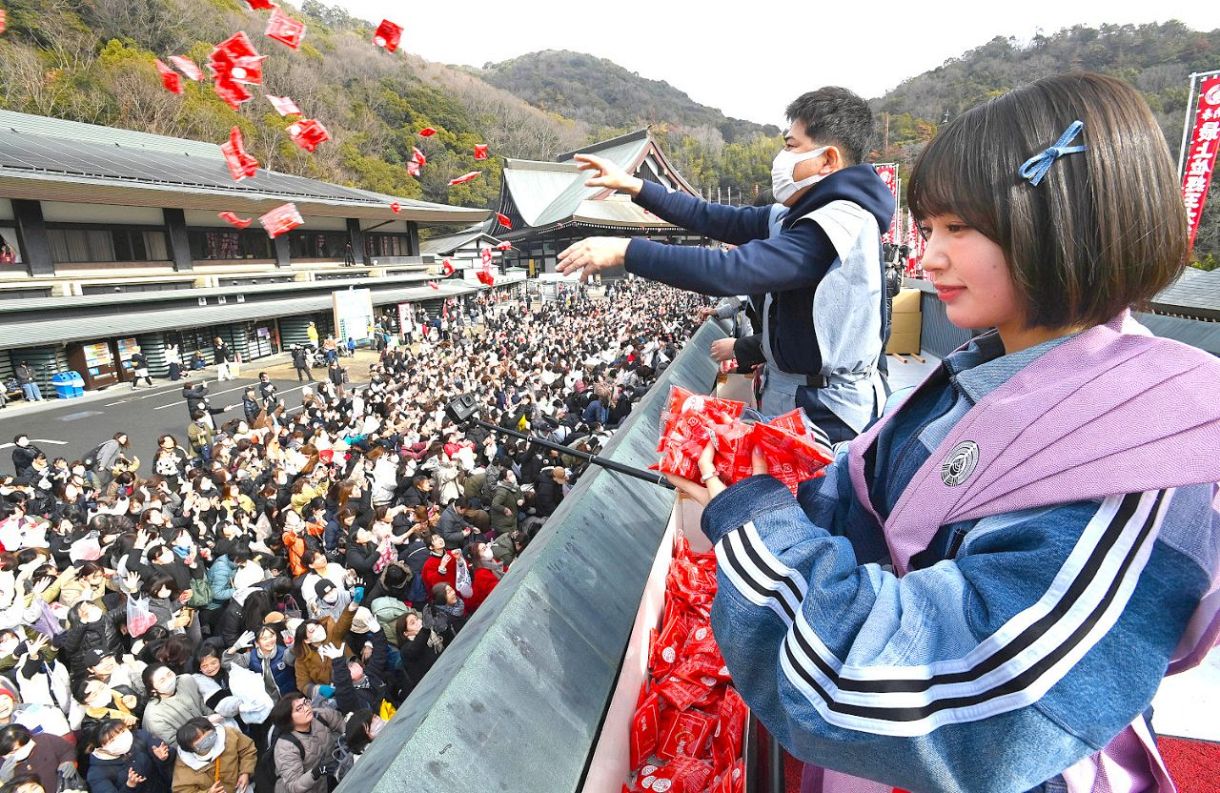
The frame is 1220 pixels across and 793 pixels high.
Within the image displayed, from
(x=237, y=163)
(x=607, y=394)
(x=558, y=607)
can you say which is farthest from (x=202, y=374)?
(x=558, y=607)

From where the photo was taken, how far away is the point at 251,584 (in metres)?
5.62

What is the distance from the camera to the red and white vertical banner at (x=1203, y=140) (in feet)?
31.0

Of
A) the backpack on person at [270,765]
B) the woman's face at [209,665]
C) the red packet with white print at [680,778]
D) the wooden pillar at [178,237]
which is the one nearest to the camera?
the red packet with white print at [680,778]

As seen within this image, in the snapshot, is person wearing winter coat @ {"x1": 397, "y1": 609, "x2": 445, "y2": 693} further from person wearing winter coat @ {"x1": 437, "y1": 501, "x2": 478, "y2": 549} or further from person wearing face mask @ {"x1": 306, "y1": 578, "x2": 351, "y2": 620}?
person wearing winter coat @ {"x1": 437, "y1": 501, "x2": 478, "y2": 549}

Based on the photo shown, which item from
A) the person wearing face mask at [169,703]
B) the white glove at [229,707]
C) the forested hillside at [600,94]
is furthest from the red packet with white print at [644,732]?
the forested hillside at [600,94]

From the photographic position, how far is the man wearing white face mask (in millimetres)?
1426

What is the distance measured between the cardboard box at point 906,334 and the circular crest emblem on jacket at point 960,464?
39.5 ft

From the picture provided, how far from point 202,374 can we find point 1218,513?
2421cm

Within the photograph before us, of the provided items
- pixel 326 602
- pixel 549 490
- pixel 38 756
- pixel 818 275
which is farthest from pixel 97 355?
pixel 818 275

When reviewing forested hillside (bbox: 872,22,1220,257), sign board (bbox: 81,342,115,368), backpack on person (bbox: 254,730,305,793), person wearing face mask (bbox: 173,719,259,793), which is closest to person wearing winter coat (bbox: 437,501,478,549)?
backpack on person (bbox: 254,730,305,793)

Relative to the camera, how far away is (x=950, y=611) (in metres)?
0.68

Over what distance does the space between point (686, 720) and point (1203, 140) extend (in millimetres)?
13009

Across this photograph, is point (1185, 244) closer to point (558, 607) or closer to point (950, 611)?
point (950, 611)

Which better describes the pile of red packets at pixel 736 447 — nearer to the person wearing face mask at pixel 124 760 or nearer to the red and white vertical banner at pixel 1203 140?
the person wearing face mask at pixel 124 760
